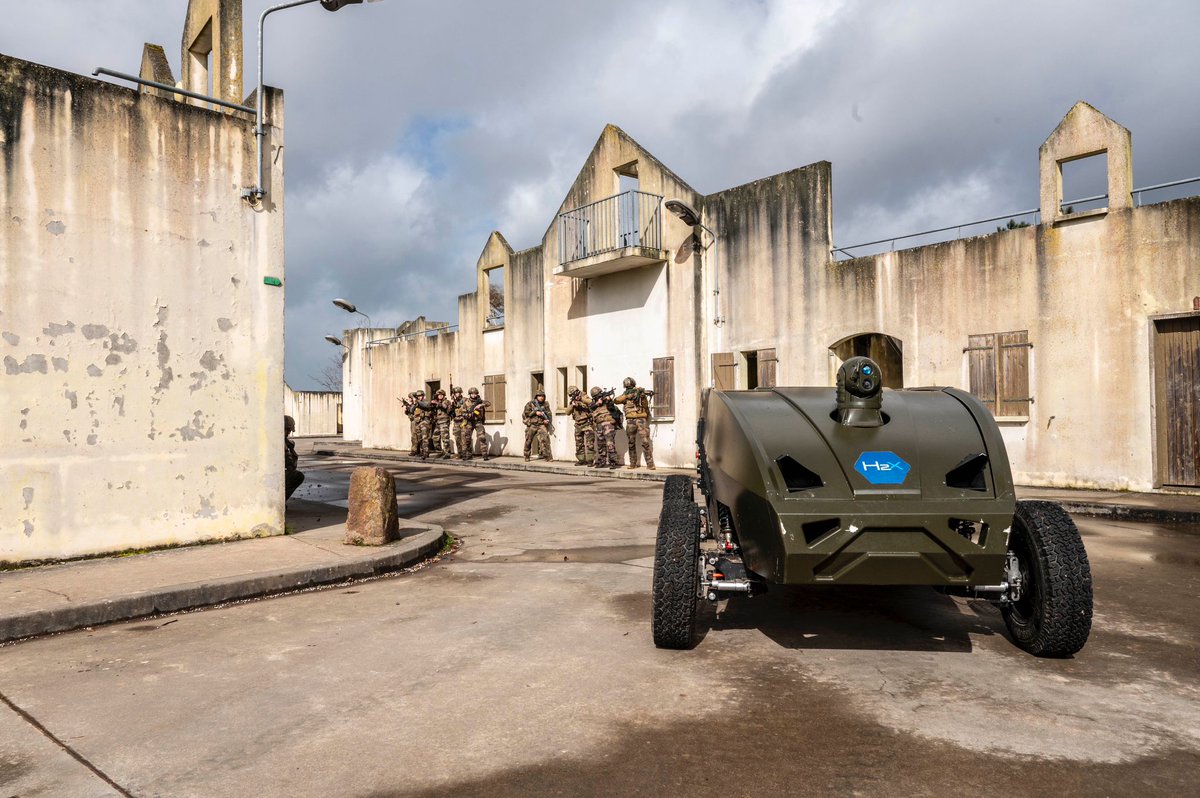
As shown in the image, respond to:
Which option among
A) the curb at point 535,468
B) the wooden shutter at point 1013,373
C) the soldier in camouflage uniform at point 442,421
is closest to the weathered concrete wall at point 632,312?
the curb at point 535,468

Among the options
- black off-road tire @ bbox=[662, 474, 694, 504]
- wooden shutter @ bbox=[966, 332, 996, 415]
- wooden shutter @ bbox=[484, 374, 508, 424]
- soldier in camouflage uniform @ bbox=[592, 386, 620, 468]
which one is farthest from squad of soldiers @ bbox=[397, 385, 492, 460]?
black off-road tire @ bbox=[662, 474, 694, 504]

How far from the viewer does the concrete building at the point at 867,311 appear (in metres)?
12.2

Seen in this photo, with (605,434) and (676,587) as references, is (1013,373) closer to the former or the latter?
(605,434)

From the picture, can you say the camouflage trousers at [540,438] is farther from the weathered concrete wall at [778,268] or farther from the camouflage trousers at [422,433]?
the weathered concrete wall at [778,268]

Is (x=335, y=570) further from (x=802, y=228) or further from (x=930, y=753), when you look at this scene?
(x=802, y=228)

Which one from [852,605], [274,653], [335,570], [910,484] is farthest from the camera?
[335,570]

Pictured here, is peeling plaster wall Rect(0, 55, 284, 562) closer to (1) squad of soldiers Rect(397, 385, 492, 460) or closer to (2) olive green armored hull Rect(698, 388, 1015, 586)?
(2) olive green armored hull Rect(698, 388, 1015, 586)

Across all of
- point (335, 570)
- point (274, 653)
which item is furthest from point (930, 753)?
point (335, 570)

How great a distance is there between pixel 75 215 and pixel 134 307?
882mm

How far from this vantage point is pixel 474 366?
25812 millimetres

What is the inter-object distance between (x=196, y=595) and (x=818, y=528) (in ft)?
14.4

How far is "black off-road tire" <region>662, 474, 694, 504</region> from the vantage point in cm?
537

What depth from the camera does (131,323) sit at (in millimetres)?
7516

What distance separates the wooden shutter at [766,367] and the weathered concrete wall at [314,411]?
3405cm
